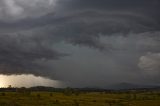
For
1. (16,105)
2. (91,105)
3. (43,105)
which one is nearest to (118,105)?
(91,105)

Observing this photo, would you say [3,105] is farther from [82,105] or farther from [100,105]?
[100,105]

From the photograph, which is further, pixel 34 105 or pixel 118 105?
pixel 118 105

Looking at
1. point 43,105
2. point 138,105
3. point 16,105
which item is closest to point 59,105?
point 43,105

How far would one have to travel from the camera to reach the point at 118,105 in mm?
108375

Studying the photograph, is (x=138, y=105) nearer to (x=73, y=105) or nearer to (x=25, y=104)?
(x=73, y=105)

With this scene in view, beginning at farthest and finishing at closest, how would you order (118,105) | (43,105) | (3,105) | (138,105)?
(138,105) < (118,105) < (43,105) < (3,105)

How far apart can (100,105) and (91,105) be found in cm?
336

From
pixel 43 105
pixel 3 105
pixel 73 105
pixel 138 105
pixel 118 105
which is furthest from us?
pixel 138 105

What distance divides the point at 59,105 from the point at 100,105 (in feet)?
54.1

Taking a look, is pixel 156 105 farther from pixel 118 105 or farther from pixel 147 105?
pixel 118 105

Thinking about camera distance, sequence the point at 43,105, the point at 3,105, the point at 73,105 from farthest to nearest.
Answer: the point at 73,105
the point at 43,105
the point at 3,105

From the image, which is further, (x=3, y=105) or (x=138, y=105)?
(x=138, y=105)

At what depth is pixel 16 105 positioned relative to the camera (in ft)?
295

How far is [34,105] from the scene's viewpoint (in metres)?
93.6
